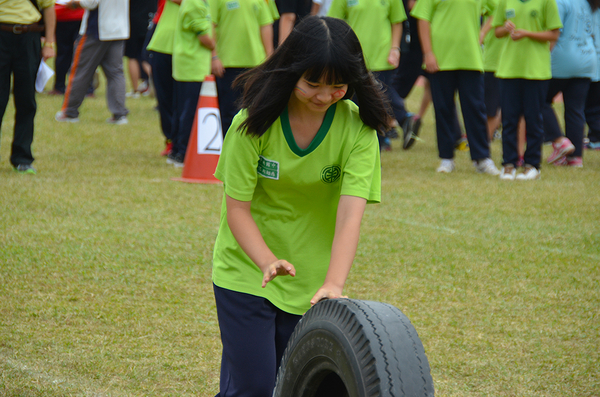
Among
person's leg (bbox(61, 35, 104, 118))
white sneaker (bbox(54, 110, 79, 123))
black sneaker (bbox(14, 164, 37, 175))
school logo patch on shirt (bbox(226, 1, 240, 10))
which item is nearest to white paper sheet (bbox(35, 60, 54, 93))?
black sneaker (bbox(14, 164, 37, 175))

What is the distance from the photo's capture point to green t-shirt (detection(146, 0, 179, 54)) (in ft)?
25.0

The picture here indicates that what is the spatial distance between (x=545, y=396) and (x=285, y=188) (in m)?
1.49

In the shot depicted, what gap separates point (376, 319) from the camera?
1.80 meters

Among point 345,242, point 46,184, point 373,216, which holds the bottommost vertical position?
point 46,184

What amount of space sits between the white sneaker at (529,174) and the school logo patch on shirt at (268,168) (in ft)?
18.3

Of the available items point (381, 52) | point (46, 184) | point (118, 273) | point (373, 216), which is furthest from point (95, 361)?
point (381, 52)

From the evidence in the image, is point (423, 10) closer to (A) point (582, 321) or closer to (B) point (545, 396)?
(A) point (582, 321)

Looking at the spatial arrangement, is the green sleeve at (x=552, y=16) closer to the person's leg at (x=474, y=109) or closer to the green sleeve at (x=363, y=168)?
the person's leg at (x=474, y=109)

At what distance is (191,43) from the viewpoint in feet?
23.7

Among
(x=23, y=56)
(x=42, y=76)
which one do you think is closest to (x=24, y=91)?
(x=42, y=76)

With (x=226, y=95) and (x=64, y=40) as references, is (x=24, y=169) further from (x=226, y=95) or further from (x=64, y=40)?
(x=64, y=40)

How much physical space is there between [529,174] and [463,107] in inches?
37.7

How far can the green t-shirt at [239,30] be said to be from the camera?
Answer: 7074 mm

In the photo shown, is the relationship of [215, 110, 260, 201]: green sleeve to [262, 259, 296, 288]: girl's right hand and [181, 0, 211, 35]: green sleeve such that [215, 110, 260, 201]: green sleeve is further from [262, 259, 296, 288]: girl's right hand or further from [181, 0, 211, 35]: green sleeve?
[181, 0, 211, 35]: green sleeve
